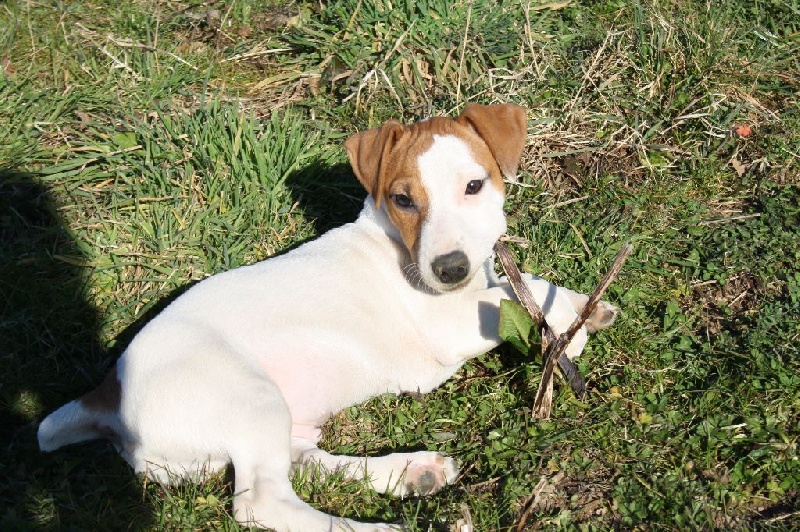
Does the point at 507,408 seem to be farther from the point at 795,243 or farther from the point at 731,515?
the point at 795,243

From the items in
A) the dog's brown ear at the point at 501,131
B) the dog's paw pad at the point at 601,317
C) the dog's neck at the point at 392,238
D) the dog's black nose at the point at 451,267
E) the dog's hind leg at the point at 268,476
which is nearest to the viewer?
the dog's hind leg at the point at 268,476

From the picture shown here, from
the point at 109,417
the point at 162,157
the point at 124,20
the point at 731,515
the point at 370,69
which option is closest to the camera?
the point at 731,515

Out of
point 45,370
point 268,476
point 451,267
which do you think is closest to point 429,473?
point 268,476

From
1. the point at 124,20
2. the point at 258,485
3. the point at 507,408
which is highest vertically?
the point at 124,20

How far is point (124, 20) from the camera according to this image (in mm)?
8164

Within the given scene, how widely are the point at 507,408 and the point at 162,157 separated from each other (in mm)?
3376

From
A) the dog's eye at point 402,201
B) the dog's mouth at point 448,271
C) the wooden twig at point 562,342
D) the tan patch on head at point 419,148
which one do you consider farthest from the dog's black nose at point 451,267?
the wooden twig at point 562,342

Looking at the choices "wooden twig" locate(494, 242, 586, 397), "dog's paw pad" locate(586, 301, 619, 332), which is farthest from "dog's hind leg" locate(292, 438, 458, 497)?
"dog's paw pad" locate(586, 301, 619, 332)

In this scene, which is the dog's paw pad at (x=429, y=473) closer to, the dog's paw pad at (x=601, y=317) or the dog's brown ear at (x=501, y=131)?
the dog's paw pad at (x=601, y=317)

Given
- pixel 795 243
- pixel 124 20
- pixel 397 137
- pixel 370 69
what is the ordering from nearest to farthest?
1. pixel 397 137
2. pixel 795 243
3. pixel 370 69
4. pixel 124 20

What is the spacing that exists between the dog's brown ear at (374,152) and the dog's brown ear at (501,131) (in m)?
0.44

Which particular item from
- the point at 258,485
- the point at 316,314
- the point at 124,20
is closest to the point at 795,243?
the point at 316,314

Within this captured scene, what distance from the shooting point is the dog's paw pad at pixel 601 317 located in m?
5.59

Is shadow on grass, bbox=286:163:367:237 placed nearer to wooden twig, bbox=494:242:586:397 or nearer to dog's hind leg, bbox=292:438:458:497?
wooden twig, bbox=494:242:586:397
